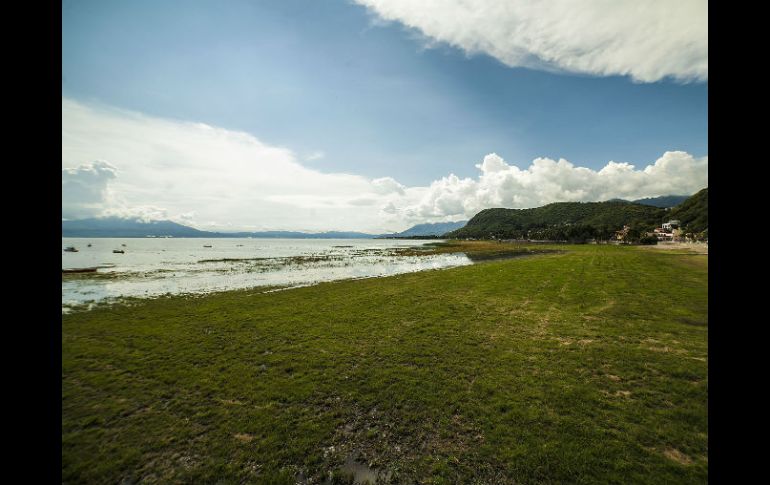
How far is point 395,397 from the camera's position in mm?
9836

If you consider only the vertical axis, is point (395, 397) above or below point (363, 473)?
above

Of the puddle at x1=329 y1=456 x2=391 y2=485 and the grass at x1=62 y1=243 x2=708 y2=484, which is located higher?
the grass at x1=62 y1=243 x2=708 y2=484

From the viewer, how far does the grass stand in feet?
23.2

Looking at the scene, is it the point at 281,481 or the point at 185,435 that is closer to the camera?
the point at 281,481

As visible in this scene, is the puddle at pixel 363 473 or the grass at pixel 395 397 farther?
the grass at pixel 395 397

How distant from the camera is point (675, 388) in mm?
9664

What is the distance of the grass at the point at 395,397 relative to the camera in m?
7.07

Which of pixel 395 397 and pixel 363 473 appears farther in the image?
pixel 395 397

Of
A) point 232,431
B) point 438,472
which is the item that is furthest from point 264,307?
point 438,472

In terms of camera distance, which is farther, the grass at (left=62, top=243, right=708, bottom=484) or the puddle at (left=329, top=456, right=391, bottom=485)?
the grass at (left=62, top=243, right=708, bottom=484)
